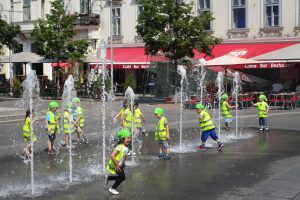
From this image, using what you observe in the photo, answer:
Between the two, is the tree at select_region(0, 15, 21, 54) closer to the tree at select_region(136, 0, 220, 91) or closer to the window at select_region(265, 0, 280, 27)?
the tree at select_region(136, 0, 220, 91)

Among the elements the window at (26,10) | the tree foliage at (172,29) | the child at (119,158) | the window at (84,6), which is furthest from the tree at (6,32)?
the child at (119,158)

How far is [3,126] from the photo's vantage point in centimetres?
1983

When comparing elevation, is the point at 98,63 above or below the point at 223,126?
above

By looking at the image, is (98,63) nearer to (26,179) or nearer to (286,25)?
(286,25)

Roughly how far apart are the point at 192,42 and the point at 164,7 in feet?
8.00

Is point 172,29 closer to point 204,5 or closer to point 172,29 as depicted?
point 172,29

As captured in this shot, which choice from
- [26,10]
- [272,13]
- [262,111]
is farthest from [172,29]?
[26,10]

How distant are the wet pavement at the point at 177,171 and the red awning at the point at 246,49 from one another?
14443 mm

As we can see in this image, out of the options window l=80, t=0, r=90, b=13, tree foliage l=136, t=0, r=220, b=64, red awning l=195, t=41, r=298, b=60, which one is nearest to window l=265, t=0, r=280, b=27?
red awning l=195, t=41, r=298, b=60

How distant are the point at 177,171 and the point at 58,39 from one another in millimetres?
24871

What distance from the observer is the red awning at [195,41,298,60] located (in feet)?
99.1

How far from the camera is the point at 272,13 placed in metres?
31.3

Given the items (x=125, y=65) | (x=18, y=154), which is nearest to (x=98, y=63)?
(x=125, y=65)

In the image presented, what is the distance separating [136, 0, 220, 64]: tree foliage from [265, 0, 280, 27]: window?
179 inches
